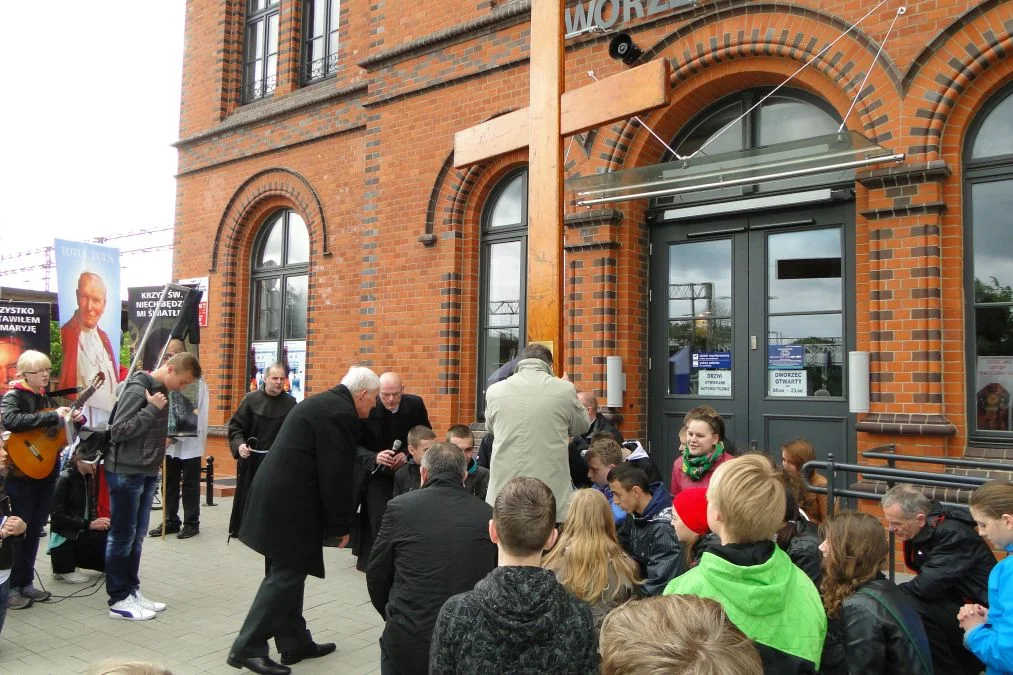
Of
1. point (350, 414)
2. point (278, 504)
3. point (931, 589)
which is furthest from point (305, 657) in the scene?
point (931, 589)

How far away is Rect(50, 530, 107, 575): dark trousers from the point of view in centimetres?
652

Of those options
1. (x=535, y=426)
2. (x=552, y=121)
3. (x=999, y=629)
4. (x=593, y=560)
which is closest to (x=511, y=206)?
(x=552, y=121)

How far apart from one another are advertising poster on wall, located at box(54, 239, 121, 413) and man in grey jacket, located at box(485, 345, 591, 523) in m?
5.98

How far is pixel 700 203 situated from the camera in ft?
24.9

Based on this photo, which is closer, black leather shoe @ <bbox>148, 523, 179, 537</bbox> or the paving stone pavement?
the paving stone pavement

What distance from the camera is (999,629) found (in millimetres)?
2873

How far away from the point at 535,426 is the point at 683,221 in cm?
400

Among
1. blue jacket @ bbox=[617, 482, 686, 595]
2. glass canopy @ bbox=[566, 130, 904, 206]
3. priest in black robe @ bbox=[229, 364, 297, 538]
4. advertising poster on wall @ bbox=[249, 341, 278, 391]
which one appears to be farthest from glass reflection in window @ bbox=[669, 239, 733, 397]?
advertising poster on wall @ bbox=[249, 341, 278, 391]

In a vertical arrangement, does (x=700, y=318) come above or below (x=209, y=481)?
above

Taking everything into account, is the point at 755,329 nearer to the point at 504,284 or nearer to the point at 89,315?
the point at 504,284

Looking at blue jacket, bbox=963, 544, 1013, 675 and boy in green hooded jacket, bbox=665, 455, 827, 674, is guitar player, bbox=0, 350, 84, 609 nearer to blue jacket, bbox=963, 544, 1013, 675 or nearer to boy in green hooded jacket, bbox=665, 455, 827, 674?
boy in green hooded jacket, bbox=665, 455, 827, 674

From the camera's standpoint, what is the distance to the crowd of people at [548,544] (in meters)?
2.09

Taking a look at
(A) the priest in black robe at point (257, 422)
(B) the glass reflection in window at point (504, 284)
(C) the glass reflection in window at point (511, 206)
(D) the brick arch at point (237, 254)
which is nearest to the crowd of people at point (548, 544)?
(A) the priest in black robe at point (257, 422)

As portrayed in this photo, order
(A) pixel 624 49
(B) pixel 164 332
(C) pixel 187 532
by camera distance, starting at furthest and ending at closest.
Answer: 1. (B) pixel 164 332
2. (C) pixel 187 532
3. (A) pixel 624 49
